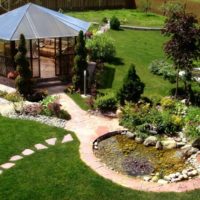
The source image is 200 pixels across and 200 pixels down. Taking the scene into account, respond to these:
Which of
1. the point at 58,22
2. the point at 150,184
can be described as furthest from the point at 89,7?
→ the point at 150,184

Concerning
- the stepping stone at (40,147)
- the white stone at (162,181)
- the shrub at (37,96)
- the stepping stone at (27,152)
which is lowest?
the white stone at (162,181)

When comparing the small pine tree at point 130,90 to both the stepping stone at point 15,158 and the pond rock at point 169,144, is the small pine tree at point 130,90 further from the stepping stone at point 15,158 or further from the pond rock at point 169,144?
the stepping stone at point 15,158

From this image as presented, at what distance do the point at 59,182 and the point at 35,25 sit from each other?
33.6ft

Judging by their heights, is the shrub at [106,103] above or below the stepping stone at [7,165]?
above

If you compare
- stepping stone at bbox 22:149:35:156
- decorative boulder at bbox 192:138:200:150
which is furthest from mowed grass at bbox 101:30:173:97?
stepping stone at bbox 22:149:35:156

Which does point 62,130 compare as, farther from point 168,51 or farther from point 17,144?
point 168,51

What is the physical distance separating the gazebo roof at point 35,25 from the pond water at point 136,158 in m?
7.12

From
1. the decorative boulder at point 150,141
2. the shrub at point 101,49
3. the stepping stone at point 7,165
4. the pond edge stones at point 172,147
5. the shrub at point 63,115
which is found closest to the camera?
the pond edge stones at point 172,147

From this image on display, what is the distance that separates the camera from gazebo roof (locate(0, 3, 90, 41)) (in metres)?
21.2

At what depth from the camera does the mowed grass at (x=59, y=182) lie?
1307 cm

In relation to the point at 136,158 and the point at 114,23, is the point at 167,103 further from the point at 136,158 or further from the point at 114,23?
the point at 114,23

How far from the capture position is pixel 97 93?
20.9 metres

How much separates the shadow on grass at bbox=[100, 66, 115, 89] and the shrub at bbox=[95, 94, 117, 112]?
294 centimetres

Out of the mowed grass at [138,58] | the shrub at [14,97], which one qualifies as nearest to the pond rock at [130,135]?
the mowed grass at [138,58]
